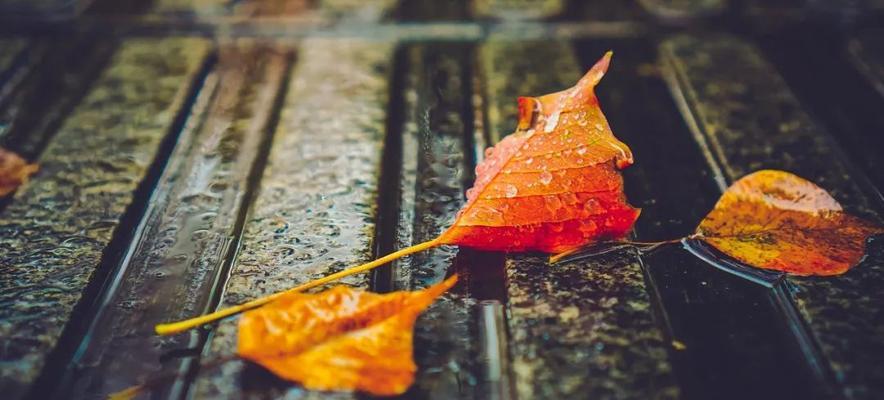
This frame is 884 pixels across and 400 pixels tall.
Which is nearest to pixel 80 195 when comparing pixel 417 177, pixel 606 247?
pixel 417 177

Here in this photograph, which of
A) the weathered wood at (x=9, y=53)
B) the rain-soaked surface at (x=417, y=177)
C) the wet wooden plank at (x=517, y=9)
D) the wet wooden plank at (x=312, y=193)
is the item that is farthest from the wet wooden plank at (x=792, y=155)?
the weathered wood at (x=9, y=53)

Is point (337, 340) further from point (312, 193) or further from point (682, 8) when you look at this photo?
point (682, 8)

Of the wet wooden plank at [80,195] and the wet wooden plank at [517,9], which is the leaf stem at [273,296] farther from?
the wet wooden plank at [517,9]

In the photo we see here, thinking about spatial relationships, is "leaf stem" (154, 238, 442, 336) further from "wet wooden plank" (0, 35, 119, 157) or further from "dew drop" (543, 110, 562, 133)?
"wet wooden plank" (0, 35, 119, 157)

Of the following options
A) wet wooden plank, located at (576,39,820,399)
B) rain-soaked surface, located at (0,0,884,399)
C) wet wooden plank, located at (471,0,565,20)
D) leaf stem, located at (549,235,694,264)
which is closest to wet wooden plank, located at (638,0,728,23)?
rain-soaked surface, located at (0,0,884,399)

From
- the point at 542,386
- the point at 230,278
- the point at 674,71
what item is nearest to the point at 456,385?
the point at 542,386

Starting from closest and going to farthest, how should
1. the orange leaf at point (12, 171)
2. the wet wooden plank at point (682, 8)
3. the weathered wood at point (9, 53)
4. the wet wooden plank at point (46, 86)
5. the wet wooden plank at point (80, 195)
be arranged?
the wet wooden plank at point (80, 195)
the orange leaf at point (12, 171)
the wet wooden plank at point (46, 86)
the weathered wood at point (9, 53)
the wet wooden plank at point (682, 8)
